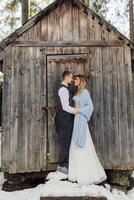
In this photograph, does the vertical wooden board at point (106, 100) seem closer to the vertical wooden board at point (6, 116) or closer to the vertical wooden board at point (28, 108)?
the vertical wooden board at point (28, 108)

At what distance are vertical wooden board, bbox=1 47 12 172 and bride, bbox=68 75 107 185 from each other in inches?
58.7

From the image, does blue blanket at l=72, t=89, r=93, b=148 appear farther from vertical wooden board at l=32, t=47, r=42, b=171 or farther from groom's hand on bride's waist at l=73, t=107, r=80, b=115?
vertical wooden board at l=32, t=47, r=42, b=171

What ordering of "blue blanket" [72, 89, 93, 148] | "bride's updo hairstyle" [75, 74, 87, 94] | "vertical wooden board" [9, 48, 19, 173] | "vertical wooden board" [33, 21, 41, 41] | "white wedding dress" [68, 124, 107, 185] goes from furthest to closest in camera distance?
"vertical wooden board" [33, 21, 41, 41] < "vertical wooden board" [9, 48, 19, 173] < "bride's updo hairstyle" [75, 74, 87, 94] < "blue blanket" [72, 89, 93, 148] < "white wedding dress" [68, 124, 107, 185]

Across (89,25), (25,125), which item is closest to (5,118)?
(25,125)

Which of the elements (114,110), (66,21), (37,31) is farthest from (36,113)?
(66,21)

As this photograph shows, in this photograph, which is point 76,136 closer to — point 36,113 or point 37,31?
point 36,113

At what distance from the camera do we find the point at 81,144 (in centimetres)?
866

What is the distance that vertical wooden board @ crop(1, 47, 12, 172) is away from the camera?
9.21 m

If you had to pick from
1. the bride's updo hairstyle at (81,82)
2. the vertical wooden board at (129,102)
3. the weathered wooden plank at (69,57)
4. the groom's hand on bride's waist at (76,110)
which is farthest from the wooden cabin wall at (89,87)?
the groom's hand on bride's waist at (76,110)

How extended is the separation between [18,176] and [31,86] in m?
2.08

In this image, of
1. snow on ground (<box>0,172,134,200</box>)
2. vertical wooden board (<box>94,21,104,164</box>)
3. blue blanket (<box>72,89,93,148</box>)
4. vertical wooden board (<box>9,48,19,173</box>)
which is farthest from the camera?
vertical wooden board (<box>94,21,104,164</box>)

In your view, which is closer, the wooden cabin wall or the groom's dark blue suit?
the groom's dark blue suit

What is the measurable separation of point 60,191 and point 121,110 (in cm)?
245


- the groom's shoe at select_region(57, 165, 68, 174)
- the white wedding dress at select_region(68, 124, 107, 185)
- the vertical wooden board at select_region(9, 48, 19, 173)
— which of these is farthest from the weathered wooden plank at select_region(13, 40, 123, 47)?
the groom's shoe at select_region(57, 165, 68, 174)
